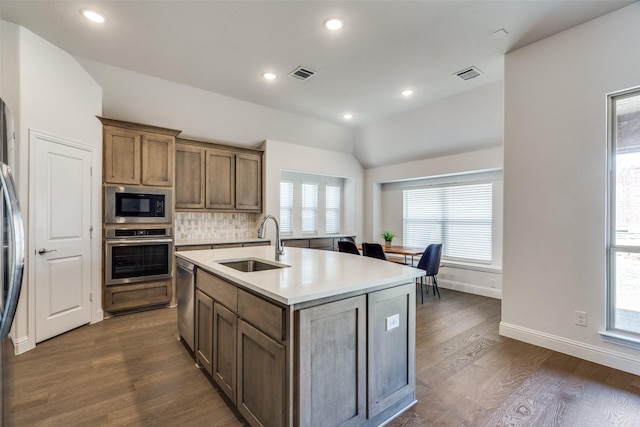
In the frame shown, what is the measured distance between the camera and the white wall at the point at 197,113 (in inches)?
152

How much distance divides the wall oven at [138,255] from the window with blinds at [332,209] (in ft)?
11.3

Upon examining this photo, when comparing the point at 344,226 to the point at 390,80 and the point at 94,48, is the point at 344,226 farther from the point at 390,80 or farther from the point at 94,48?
the point at 94,48

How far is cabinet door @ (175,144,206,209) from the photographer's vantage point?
14.4 feet

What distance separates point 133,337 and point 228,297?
6.38 feet

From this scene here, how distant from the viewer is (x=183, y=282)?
2.77 m

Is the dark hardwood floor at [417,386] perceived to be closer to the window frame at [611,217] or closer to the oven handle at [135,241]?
the window frame at [611,217]

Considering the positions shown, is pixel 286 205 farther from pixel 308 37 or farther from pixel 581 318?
pixel 581 318

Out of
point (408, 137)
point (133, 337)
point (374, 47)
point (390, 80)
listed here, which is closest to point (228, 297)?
point (133, 337)

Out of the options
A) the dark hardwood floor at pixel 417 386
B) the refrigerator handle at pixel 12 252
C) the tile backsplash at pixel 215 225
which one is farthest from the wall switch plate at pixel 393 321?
the tile backsplash at pixel 215 225

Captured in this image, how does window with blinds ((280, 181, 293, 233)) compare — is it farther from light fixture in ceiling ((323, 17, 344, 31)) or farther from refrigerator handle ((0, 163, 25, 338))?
refrigerator handle ((0, 163, 25, 338))

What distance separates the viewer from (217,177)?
15.6ft

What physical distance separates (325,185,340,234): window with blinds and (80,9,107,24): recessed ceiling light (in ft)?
15.2

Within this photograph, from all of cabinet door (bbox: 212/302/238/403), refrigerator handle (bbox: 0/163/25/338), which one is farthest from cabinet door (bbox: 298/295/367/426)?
refrigerator handle (bbox: 0/163/25/338)

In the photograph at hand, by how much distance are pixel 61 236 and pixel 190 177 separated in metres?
1.74
